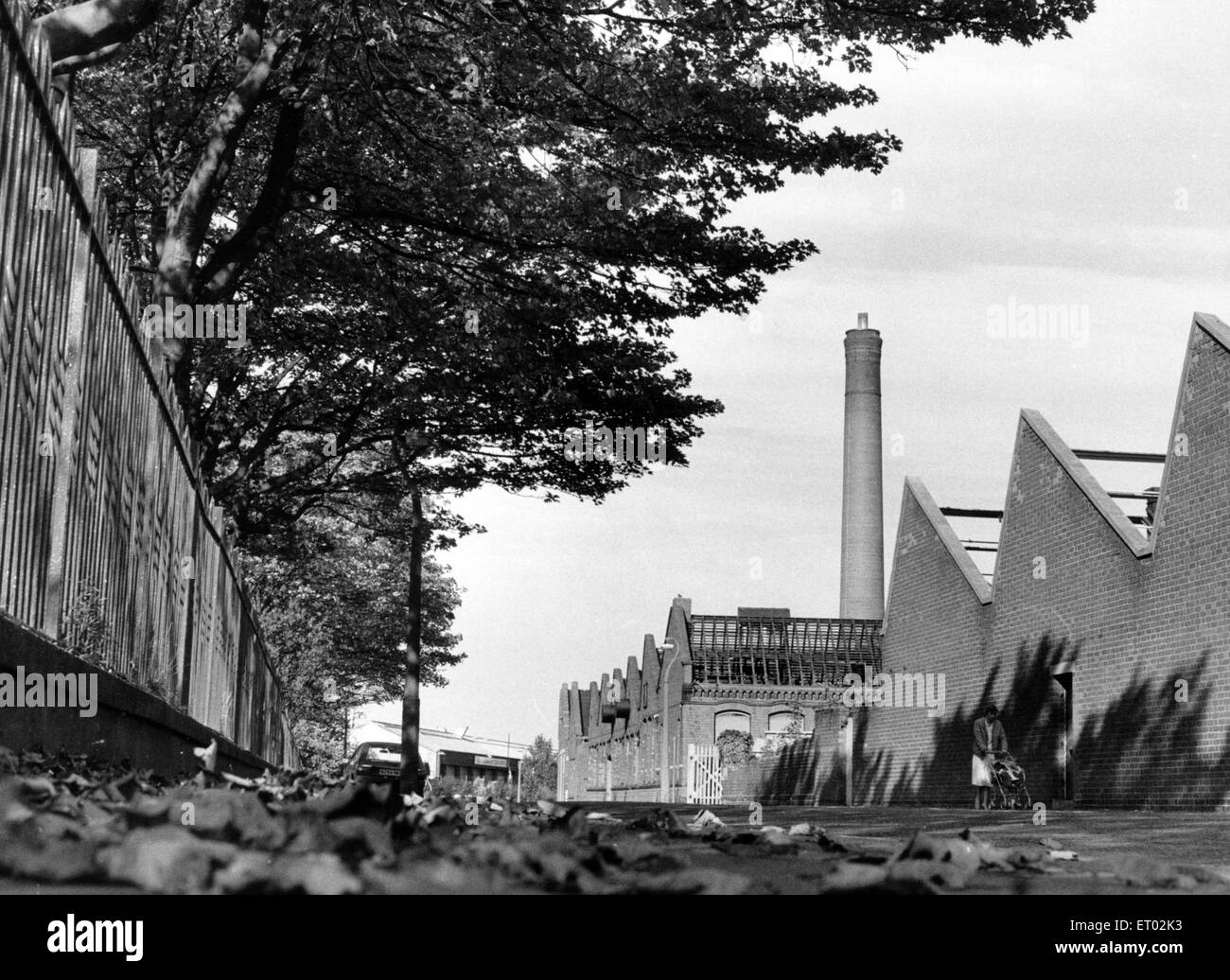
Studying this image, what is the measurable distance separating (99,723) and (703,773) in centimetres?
4558

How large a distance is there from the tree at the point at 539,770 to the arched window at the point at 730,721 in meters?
48.0

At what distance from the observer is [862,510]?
178ft

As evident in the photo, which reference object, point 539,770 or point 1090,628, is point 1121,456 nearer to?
point 1090,628

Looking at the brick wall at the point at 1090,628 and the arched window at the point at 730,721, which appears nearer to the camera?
the brick wall at the point at 1090,628

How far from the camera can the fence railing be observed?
15.6 feet

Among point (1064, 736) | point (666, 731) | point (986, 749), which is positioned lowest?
point (666, 731)

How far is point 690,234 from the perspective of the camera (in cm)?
1636

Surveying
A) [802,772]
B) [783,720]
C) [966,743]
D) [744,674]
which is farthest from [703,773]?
[966,743]

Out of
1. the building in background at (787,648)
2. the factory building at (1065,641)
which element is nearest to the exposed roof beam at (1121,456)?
the factory building at (1065,641)

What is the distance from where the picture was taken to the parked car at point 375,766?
7.14 meters

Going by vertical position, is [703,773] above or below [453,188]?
below

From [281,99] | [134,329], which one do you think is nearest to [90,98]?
[281,99]

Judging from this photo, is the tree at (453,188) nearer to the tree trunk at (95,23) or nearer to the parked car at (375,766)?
the tree trunk at (95,23)
